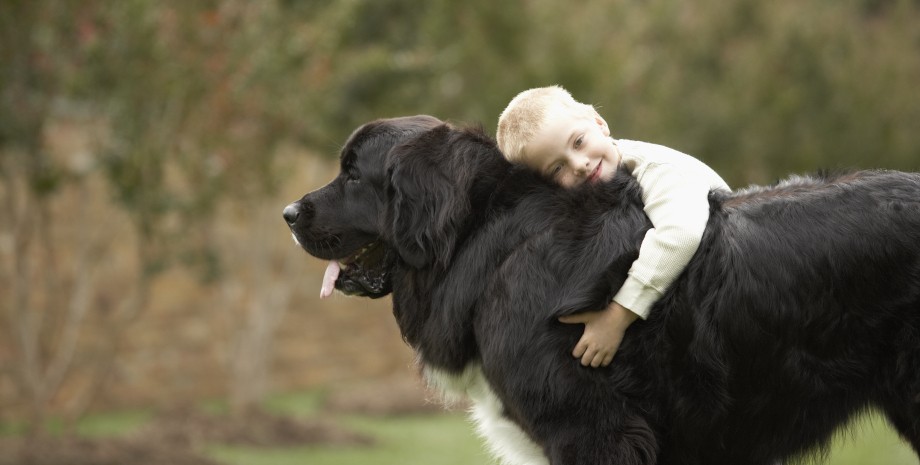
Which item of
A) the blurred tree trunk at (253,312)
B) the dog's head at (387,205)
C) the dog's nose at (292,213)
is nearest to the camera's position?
the dog's head at (387,205)

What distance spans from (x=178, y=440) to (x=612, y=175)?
7.00 meters

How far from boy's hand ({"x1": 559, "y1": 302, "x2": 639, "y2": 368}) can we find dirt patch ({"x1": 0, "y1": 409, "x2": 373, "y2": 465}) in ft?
17.9

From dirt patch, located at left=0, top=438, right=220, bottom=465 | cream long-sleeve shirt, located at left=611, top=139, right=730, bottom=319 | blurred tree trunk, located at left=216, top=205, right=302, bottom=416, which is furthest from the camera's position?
blurred tree trunk, located at left=216, top=205, right=302, bottom=416

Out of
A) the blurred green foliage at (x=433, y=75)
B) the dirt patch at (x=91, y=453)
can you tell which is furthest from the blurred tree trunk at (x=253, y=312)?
the dirt patch at (x=91, y=453)

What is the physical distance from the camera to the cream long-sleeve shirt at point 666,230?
3.09m

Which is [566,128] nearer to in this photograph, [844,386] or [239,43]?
[844,386]

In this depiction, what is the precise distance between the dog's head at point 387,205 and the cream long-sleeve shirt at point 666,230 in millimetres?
608

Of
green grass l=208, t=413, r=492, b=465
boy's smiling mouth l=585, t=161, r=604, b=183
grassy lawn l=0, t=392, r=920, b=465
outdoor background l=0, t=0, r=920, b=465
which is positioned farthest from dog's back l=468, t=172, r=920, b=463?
green grass l=208, t=413, r=492, b=465

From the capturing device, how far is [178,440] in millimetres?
9344

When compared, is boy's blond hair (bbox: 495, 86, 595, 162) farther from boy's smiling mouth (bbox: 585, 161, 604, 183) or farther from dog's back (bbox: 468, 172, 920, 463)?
dog's back (bbox: 468, 172, 920, 463)

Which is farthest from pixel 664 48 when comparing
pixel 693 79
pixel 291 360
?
pixel 291 360

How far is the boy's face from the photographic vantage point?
11.1 feet

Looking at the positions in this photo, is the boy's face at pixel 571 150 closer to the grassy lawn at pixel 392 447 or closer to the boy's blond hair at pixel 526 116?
the boy's blond hair at pixel 526 116

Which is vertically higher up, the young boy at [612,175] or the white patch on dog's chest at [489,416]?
the young boy at [612,175]
